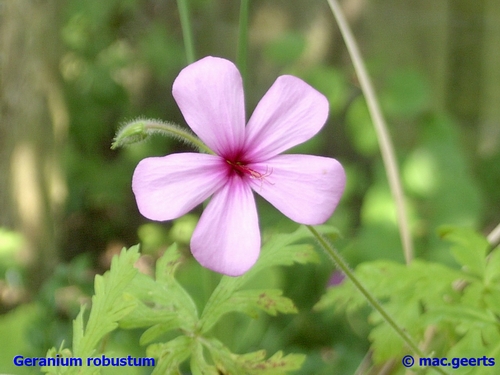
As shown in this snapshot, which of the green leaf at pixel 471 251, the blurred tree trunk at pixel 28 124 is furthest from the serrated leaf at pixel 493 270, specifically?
the blurred tree trunk at pixel 28 124

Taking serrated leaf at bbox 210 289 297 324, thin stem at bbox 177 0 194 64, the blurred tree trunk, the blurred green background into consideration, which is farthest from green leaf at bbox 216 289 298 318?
the blurred tree trunk

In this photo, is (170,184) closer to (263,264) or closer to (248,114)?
(263,264)

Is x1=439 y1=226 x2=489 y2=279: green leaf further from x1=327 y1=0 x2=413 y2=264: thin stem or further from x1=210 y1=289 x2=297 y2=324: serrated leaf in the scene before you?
x1=210 y1=289 x2=297 y2=324: serrated leaf

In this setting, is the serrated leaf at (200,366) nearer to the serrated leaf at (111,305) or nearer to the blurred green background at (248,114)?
the serrated leaf at (111,305)

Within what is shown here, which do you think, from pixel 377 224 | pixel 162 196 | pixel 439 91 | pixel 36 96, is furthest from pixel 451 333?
pixel 439 91

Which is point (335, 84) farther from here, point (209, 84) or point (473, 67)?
point (209, 84)

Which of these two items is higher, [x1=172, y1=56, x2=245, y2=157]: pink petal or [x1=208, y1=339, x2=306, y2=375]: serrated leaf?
[x1=172, y1=56, x2=245, y2=157]: pink petal
